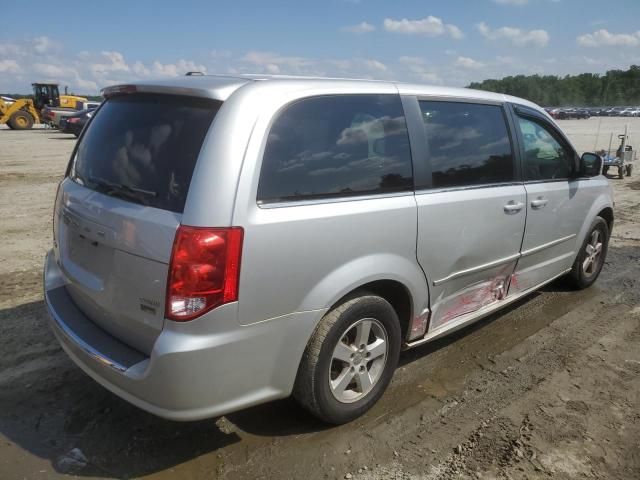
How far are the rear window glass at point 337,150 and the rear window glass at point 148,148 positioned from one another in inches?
13.9

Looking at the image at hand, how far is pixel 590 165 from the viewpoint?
4.51 meters

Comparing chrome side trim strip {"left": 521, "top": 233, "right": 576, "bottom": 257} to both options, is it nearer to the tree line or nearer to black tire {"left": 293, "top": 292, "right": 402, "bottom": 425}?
black tire {"left": 293, "top": 292, "right": 402, "bottom": 425}

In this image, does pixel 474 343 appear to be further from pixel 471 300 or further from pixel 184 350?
pixel 184 350

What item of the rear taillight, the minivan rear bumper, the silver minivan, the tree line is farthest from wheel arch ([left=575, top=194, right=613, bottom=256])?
the tree line

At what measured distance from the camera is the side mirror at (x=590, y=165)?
4496 mm

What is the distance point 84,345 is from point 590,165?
4179 mm

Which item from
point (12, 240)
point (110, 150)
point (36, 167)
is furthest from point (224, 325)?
point (36, 167)

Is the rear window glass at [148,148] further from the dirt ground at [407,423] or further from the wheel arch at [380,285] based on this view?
the dirt ground at [407,423]

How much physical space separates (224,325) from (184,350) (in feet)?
0.64

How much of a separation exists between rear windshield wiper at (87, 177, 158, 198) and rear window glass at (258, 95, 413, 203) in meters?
0.54

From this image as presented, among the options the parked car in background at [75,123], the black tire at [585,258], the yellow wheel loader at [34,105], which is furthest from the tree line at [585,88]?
the black tire at [585,258]

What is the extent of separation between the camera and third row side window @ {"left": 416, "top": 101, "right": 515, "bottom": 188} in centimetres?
322

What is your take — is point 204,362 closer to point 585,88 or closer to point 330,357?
point 330,357

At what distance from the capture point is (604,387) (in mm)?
3420
